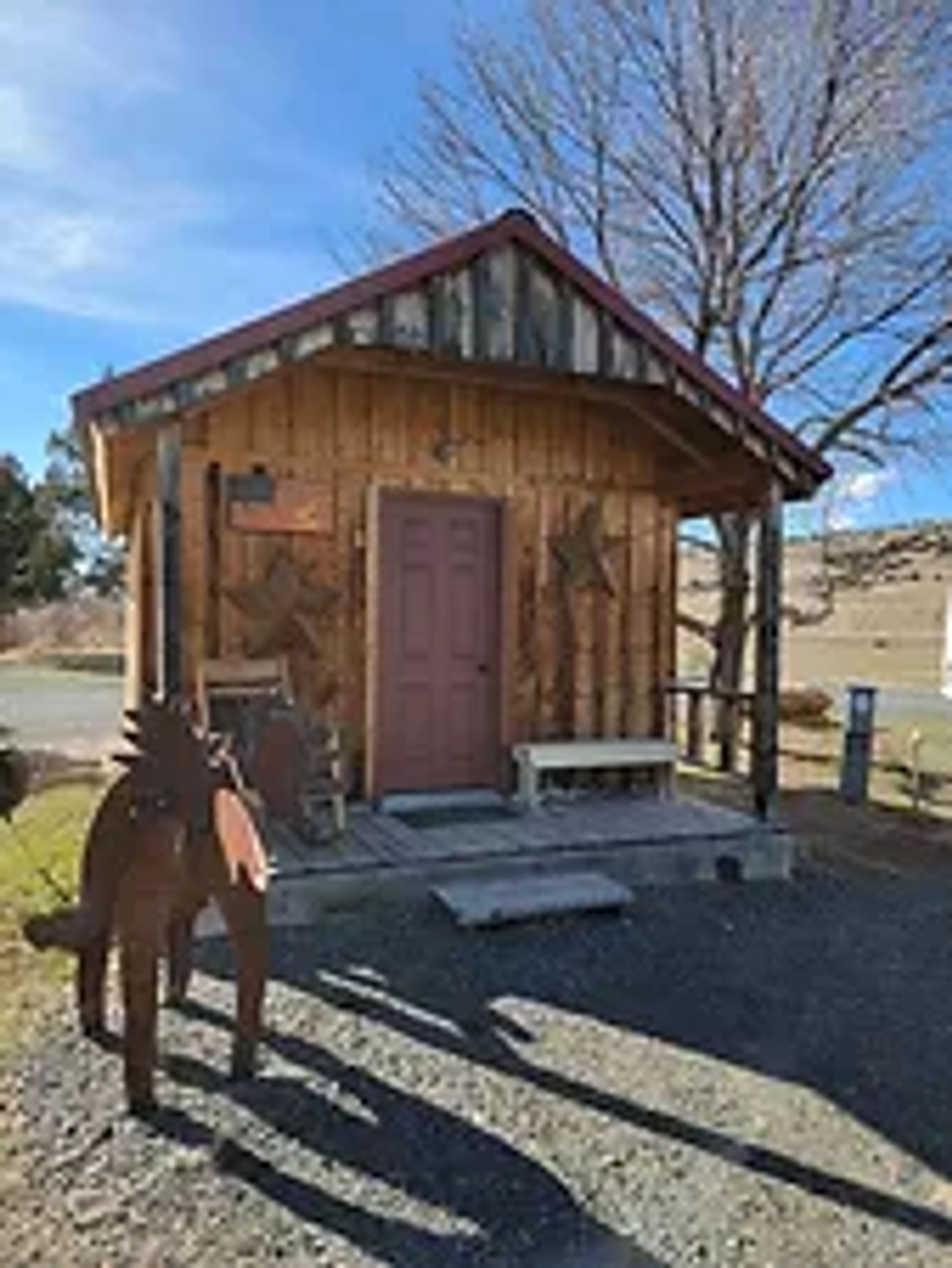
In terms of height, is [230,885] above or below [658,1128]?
above

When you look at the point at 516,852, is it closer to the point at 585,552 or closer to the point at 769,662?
the point at 769,662

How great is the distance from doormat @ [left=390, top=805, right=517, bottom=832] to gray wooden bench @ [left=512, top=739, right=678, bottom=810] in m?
0.25

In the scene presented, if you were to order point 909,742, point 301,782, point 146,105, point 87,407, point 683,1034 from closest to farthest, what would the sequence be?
point 683,1034 → point 87,407 → point 301,782 → point 146,105 → point 909,742

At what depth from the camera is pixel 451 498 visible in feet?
23.1

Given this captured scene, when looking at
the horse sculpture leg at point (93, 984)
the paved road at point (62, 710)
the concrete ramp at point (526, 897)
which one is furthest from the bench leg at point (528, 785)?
the paved road at point (62, 710)

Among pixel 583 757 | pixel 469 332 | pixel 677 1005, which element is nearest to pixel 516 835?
pixel 583 757

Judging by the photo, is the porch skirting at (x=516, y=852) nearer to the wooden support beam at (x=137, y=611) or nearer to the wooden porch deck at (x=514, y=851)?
the wooden porch deck at (x=514, y=851)

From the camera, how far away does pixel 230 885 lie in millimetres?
3381

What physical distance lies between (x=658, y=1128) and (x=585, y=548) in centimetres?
470

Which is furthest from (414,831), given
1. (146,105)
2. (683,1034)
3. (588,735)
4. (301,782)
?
(146,105)

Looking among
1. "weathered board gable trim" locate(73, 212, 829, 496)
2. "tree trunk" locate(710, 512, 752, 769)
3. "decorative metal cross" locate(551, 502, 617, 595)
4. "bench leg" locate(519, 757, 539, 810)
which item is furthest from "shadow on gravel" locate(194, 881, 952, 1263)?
"tree trunk" locate(710, 512, 752, 769)

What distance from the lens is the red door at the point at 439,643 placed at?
694 cm

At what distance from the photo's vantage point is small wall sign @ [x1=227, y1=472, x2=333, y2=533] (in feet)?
21.0

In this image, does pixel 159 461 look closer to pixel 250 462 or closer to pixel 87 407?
pixel 87 407
